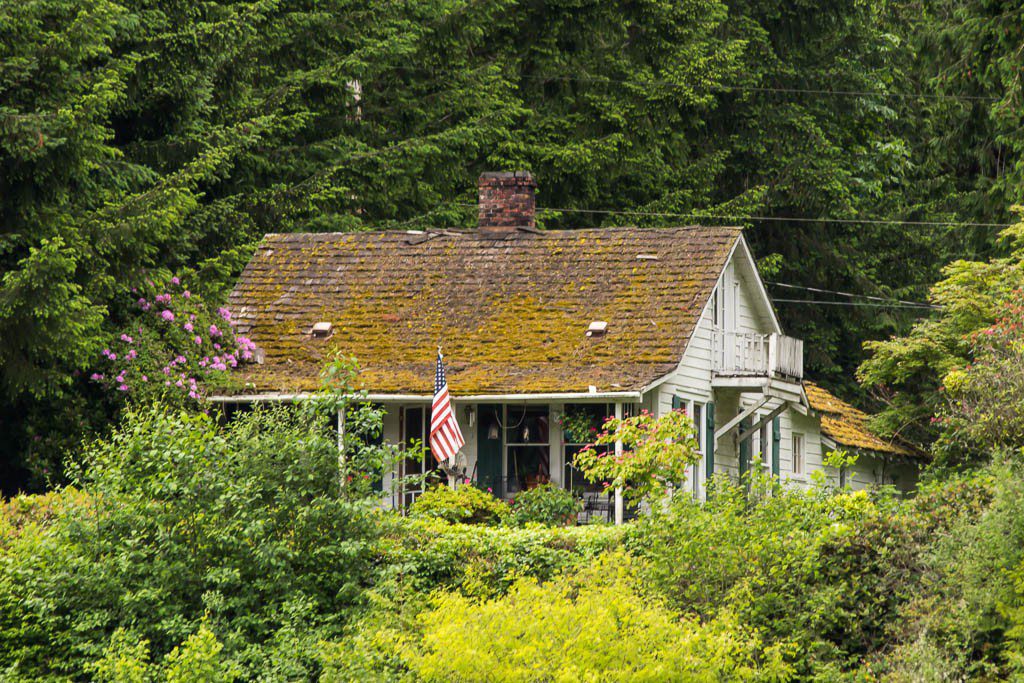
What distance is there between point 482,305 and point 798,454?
8304 millimetres

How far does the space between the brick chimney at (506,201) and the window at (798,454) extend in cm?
711

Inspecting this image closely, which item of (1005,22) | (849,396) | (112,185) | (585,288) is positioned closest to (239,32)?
(112,185)

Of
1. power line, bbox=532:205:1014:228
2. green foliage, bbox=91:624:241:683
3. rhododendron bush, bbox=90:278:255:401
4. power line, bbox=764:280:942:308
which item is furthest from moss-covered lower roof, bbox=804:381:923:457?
green foliage, bbox=91:624:241:683

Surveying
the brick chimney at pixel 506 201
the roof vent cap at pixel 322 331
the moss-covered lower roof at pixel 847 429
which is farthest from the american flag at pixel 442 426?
the moss-covered lower roof at pixel 847 429

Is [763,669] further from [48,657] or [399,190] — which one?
[399,190]

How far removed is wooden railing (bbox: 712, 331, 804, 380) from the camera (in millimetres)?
28000

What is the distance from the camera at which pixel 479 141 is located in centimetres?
3634

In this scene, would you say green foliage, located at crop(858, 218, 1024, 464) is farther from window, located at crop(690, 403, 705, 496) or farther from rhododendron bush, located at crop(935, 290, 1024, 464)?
window, located at crop(690, 403, 705, 496)

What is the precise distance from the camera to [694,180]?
39.5 metres

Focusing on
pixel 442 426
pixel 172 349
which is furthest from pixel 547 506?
pixel 172 349

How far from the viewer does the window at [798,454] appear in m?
32.3

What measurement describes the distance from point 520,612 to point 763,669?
2290 mm

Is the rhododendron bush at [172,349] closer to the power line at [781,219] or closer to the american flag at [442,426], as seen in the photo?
the american flag at [442,426]

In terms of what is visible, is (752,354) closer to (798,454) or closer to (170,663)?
(798,454)
